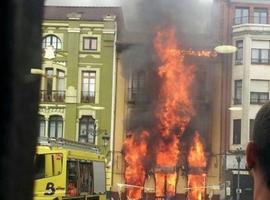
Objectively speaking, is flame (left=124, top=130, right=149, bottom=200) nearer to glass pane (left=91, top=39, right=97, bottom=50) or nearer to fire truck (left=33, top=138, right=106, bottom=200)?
glass pane (left=91, top=39, right=97, bottom=50)

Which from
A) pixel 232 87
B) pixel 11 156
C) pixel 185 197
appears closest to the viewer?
pixel 11 156

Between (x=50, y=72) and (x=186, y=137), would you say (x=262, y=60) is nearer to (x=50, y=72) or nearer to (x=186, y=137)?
(x=186, y=137)

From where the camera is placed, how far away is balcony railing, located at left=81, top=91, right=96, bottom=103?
34.9 metres

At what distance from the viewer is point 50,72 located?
112ft

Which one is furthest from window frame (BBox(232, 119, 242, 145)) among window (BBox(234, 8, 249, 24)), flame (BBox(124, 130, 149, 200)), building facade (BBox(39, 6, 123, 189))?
building facade (BBox(39, 6, 123, 189))

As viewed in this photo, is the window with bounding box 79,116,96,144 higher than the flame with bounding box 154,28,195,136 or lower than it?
lower

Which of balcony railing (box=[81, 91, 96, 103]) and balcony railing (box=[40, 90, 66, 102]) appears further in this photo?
balcony railing (box=[81, 91, 96, 103])

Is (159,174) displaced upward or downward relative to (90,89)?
downward

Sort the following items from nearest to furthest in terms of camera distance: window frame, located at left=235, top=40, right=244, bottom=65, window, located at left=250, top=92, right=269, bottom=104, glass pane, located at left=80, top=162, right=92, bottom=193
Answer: glass pane, located at left=80, top=162, right=92, bottom=193 → window, located at left=250, top=92, right=269, bottom=104 → window frame, located at left=235, top=40, right=244, bottom=65

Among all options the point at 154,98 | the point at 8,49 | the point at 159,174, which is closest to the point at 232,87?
the point at 154,98

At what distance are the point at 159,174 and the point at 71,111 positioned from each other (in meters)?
6.30

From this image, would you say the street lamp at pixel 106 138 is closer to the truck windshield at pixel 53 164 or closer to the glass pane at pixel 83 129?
the glass pane at pixel 83 129

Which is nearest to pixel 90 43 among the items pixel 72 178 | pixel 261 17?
pixel 261 17

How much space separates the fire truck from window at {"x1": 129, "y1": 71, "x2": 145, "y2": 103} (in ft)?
61.9
